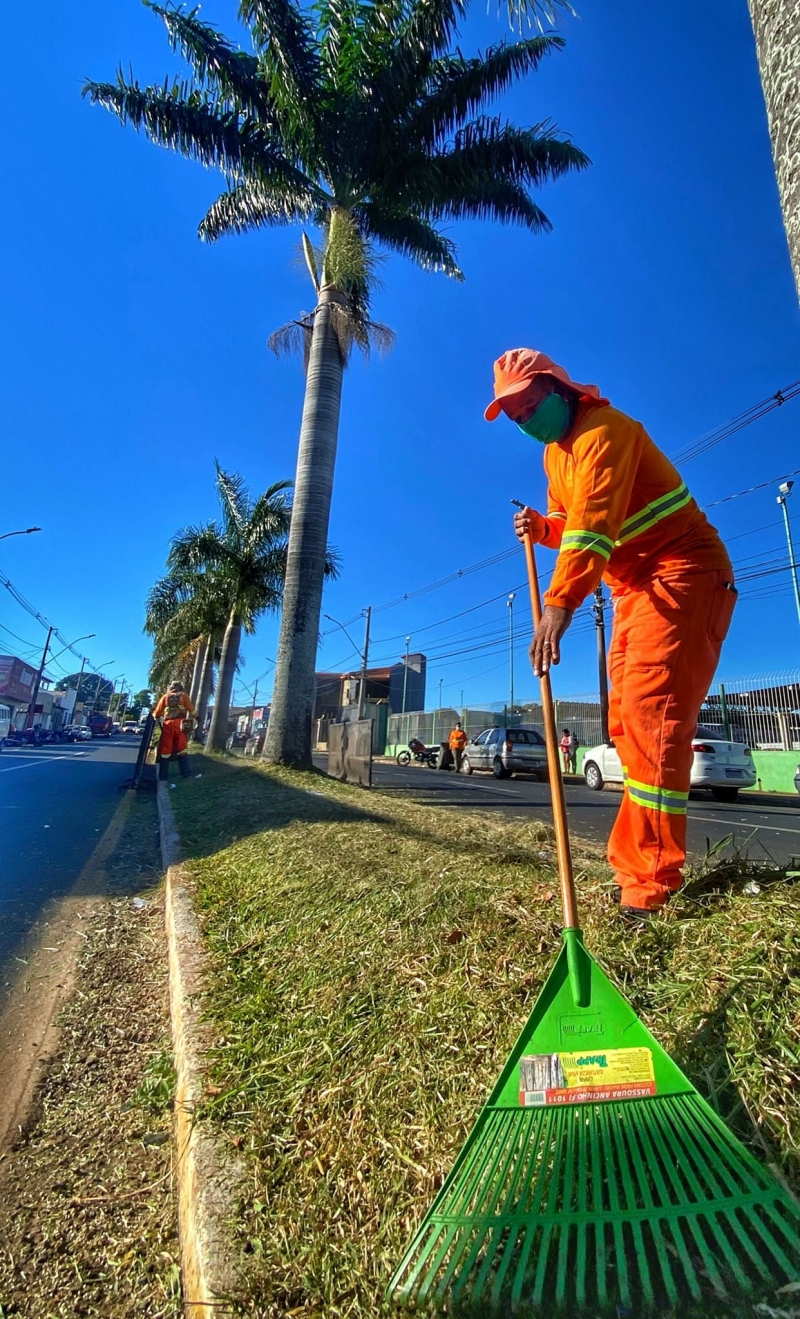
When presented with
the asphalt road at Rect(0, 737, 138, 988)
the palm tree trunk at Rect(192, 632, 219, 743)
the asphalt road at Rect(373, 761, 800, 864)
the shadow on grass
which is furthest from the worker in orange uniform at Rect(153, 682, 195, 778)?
the palm tree trunk at Rect(192, 632, 219, 743)

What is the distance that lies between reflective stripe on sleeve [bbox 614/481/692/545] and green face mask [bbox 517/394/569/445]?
417 mm

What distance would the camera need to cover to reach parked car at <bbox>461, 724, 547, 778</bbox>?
57.8 ft

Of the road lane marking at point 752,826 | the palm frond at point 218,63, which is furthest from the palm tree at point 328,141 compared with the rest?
the road lane marking at point 752,826

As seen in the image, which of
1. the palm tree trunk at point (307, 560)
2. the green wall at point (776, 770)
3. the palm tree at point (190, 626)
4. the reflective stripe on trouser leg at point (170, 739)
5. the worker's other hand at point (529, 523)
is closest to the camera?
the worker's other hand at point (529, 523)

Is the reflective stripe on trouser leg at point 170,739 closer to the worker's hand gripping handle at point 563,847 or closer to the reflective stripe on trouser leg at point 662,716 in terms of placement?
the worker's hand gripping handle at point 563,847

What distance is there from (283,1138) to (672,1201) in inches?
32.9

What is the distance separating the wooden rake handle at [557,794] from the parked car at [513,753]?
1562 cm

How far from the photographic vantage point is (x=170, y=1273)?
50.5 inches

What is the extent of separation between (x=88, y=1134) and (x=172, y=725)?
10.2 m

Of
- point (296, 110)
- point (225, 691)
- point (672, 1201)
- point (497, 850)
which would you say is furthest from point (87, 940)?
point (225, 691)

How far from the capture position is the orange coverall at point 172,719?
35.3 ft

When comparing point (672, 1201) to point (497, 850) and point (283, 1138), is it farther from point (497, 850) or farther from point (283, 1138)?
point (497, 850)

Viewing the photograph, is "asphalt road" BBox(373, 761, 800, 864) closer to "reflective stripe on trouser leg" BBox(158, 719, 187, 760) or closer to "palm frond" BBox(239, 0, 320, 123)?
"reflective stripe on trouser leg" BBox(158, 719, 187, 760)

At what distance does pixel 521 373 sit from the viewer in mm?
2238
